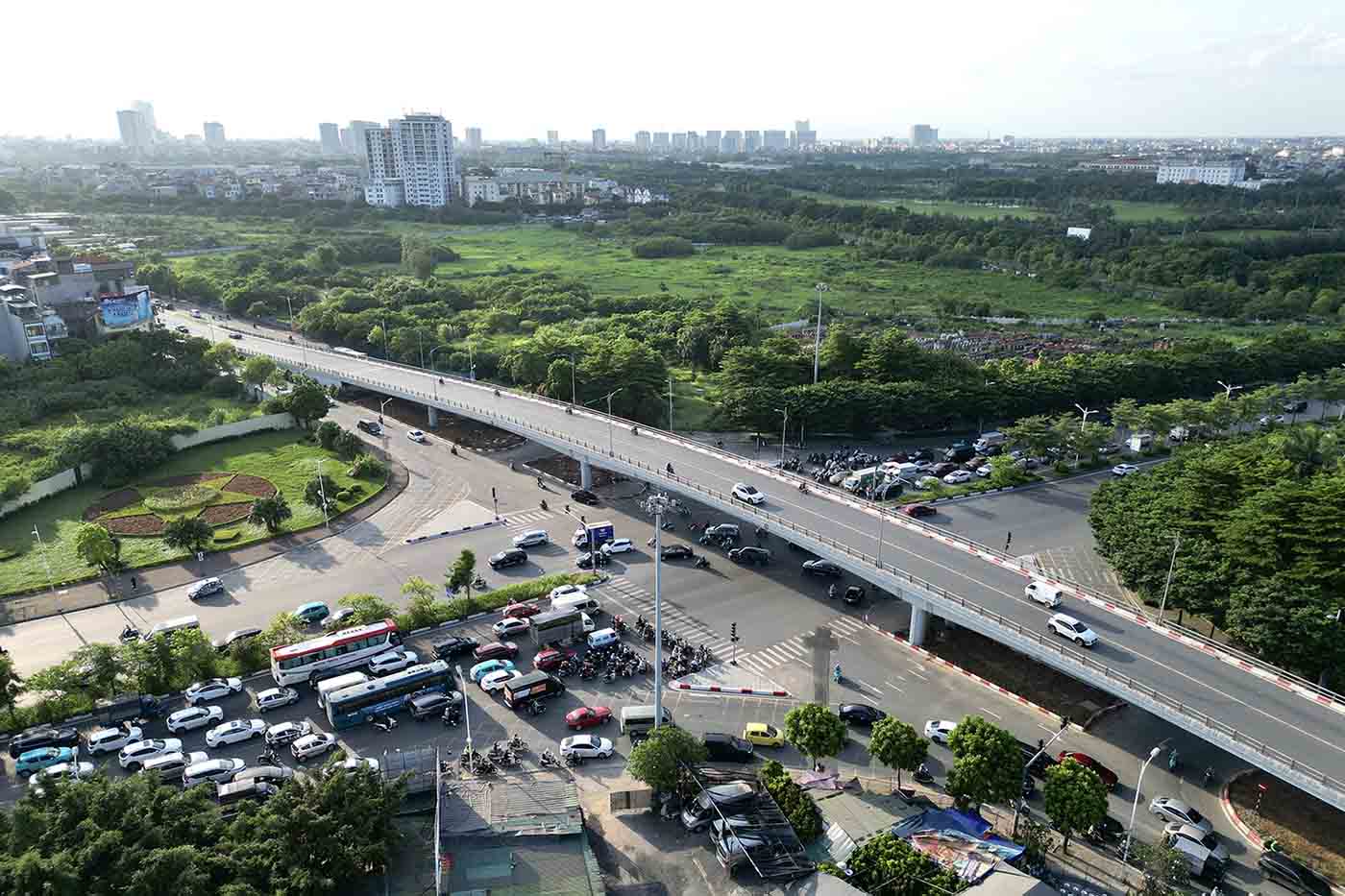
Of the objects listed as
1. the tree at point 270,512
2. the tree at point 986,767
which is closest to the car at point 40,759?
the tree at point 270,512

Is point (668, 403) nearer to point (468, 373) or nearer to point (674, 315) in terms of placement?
point (468, 373)

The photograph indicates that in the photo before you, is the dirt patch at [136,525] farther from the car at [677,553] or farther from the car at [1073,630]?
the car at [1073,630]

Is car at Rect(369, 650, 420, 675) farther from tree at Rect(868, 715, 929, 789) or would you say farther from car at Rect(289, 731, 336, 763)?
tree at Rect(868, 715, 929, 789)

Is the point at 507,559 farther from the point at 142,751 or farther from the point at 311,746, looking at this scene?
the point at 142,751

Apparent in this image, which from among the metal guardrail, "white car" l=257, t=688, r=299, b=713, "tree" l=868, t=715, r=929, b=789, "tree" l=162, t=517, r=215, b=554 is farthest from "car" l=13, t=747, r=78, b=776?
the metal guardrail

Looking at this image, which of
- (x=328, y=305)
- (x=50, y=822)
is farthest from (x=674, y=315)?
(x=50, y=822)

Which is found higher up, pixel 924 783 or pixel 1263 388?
pixel 1263 388

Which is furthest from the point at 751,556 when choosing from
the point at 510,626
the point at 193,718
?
the point at 193,718
